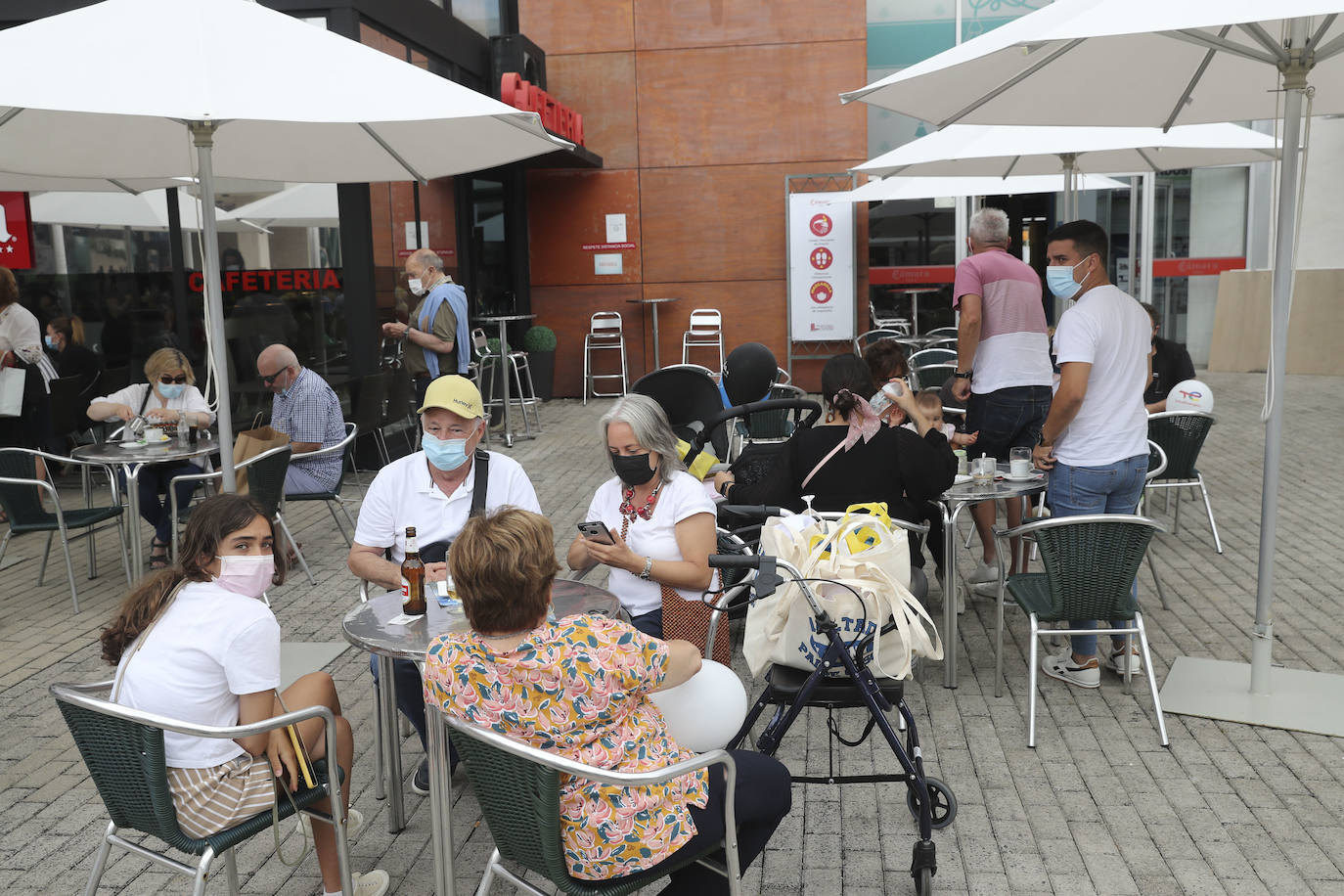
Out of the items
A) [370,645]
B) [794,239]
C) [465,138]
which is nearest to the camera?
[370,645]

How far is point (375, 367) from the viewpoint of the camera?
30.5ft

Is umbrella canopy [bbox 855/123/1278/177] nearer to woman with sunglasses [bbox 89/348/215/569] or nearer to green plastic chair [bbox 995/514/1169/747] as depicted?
green plastic chair [bbox 995/514/1169/747]

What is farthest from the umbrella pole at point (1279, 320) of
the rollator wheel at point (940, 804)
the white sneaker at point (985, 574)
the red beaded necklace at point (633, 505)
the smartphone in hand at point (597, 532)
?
the smartphone in hand at point (597, 532)

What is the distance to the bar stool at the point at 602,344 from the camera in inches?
563

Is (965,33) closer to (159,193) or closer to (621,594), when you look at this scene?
(159,193)

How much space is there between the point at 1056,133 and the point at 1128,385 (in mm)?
2824

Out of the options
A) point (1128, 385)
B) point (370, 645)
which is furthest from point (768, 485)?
point (370, 645)

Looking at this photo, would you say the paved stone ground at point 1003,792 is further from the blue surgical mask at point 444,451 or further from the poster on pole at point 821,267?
the poster on pole at point 821,267

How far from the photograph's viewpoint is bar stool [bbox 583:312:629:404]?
46.9 feet

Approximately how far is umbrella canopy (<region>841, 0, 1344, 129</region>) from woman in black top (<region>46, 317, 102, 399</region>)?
720cm

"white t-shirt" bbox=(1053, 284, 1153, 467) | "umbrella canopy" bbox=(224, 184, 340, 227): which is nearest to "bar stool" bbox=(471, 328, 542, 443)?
"umbrella canopy" bbox=(224, 184, 340, 227)

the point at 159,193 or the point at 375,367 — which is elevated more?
the point at 159,193

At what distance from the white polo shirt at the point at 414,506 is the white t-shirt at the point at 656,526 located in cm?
26

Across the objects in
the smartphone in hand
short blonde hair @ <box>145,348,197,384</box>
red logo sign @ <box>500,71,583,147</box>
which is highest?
red logo sign @ <box>500,71,583,147</box>
